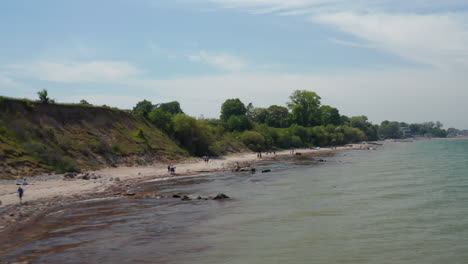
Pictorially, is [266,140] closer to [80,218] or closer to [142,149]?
[142,149]

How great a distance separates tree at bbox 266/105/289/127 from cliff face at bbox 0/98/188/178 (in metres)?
89.4

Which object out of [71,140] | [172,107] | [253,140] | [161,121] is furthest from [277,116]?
[71,140]

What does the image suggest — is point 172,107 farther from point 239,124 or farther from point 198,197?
point 198,197

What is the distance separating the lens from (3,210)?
23.3 meters

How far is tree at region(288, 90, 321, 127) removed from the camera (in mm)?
155500

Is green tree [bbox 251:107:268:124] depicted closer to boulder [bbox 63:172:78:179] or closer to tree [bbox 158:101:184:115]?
tree [bbox 158:101:184:115]

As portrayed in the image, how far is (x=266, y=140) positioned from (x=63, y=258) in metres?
95.7

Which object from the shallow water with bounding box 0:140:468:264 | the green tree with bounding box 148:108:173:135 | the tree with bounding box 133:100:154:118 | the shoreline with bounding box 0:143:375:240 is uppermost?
the tree with bounding box 133:100:154:118

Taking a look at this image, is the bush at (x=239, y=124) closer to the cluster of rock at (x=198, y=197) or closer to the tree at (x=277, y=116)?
the tree at (x=277, y=116)

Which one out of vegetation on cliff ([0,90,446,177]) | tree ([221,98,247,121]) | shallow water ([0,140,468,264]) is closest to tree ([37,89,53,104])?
vegetation on cliff ([0,90,446,177])

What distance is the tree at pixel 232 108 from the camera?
466 feet

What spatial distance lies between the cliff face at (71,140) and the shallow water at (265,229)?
1794 cm

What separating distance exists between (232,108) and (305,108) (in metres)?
38.5

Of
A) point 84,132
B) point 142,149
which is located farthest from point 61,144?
point 142,149
